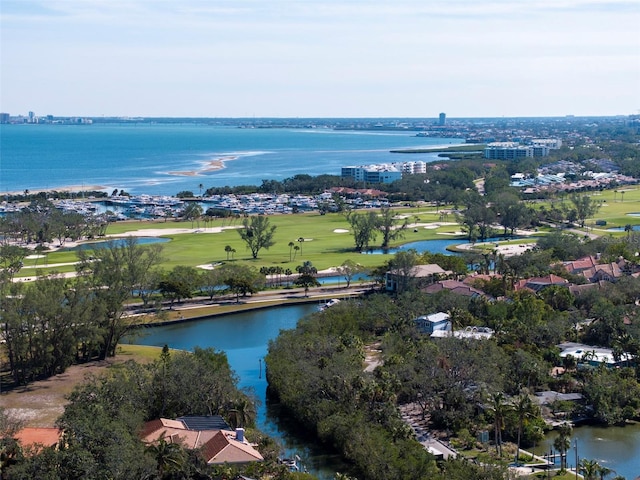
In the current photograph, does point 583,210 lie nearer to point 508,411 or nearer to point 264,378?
point 264,378

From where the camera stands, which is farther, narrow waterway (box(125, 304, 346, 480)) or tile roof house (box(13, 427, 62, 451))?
narrow waterway (box(125, 304, 346, 480))

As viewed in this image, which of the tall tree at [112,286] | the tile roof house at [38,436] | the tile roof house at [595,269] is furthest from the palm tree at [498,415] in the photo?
the tile roof house at [595,269]

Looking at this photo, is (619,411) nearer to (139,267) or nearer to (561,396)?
(561,396)

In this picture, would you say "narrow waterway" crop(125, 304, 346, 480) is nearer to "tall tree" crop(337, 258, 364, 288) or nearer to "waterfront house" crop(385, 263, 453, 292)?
"tall tree" crop(337, 258, 364, 288)

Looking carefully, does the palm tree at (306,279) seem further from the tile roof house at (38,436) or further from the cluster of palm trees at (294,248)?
the tile roof house at (38,436)

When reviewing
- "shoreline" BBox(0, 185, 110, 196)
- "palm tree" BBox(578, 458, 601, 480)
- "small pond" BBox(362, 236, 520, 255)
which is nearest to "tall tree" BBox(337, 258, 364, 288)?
"small pond" BBox(362, 236, 520, 255)

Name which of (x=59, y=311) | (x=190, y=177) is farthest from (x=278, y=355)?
(x=190, y=177)
